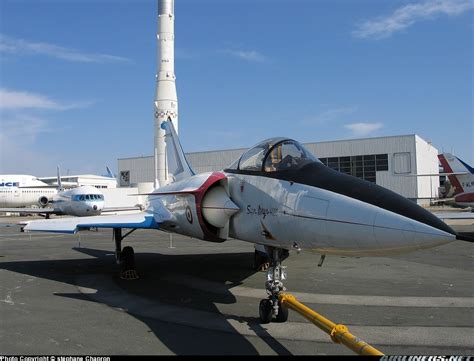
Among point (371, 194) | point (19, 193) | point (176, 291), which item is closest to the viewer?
point (371, 194)

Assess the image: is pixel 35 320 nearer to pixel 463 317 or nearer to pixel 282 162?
pixel 282 162

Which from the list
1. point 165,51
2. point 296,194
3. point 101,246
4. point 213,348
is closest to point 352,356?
point 213,348

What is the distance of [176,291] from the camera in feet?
27.8

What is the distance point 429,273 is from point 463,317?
14.2 ft

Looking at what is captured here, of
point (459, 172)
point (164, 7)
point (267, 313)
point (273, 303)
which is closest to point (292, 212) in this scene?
point (273, 303)

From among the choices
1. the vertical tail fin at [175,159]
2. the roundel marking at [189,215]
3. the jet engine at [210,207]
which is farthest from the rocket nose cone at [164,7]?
the roundel marking at [189,215]

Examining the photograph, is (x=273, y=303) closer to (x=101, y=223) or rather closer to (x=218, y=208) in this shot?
(x=218, y=208)

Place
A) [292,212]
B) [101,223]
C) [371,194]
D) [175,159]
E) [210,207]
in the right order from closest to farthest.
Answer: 1. [371,194]
2. [292,212]
3. [210,207]
4. [101,223]
5. [175,159]

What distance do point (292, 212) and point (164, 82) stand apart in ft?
101

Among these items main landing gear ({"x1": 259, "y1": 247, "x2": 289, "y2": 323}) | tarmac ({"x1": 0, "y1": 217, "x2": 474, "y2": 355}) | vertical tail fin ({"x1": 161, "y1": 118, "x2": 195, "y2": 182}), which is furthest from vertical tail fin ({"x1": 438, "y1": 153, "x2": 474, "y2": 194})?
main landing gear ({"x1": 259, "y1": 247, "x2": 289, "y2": 323})

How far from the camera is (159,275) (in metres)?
10.4

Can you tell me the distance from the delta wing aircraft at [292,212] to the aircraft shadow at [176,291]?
3.07 feet

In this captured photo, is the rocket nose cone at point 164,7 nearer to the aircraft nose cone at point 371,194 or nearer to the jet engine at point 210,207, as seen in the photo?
the jet engine at point 210,207

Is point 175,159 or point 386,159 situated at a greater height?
point 386,159
